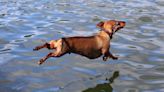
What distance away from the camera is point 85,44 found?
9492 millimetres

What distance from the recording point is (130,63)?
35.9 feet

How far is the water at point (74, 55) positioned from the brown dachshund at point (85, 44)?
2.36ft

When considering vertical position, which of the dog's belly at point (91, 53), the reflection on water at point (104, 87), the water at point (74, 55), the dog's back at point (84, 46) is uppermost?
the dog's back at point (84, 46)

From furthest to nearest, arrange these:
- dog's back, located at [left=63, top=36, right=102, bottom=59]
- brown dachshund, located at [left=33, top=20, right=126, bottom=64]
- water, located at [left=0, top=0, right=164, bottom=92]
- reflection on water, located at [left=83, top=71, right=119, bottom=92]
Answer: water, located at [left=0, top=0, right=164, bottom=92]
reflection on water, located at [left=83, top=71, right=119, bottom=92]
dog's back, located at [left=63, top=36, right=102, bottom=59]
brown dachshund, located at [left=33, top=20, right=126, bottom=64]

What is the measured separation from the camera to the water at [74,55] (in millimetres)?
9812

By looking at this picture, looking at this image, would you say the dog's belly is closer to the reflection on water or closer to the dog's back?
the dog's back

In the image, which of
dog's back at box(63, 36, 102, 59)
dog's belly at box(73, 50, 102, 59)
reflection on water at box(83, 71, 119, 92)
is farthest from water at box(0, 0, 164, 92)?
dog's back at box(63, 36, 102, 59)

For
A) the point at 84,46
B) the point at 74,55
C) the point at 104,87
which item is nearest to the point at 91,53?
the point at 84,46

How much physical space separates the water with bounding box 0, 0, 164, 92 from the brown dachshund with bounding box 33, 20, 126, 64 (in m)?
0.72

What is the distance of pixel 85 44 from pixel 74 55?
2198 mm

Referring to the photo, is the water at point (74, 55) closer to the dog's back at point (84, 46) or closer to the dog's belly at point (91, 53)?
the dog's belly at point (91, 53)

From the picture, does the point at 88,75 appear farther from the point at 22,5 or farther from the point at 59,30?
the point at 22,5

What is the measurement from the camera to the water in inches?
386

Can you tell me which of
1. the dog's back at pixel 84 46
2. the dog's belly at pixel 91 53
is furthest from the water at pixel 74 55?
the dog's back at pixel 84 46
